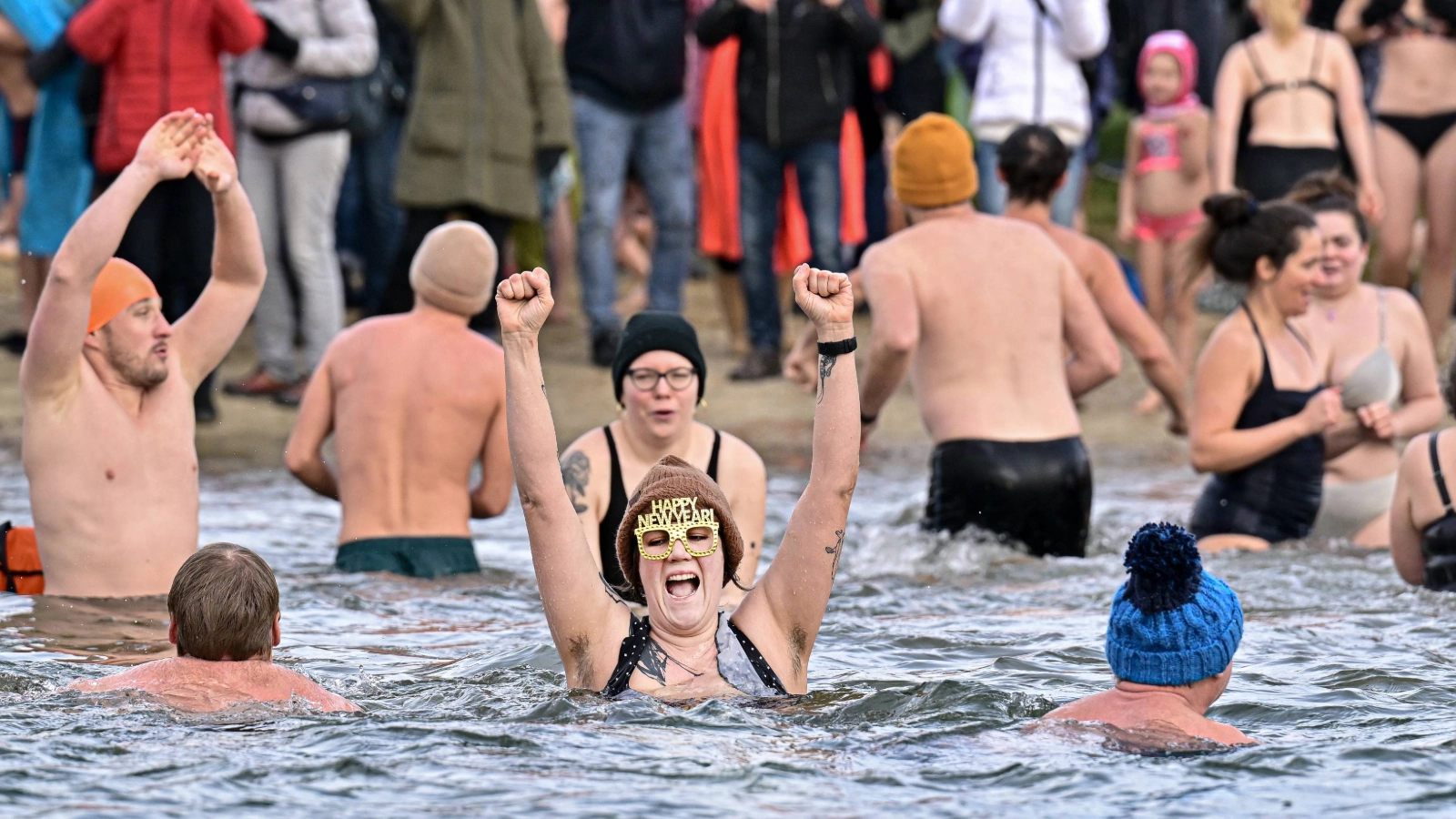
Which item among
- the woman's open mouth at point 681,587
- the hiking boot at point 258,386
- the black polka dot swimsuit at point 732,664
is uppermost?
the hiking boot at point 258,386

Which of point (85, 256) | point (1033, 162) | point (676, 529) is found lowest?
point (676, 529)

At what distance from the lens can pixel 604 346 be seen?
41.6 feet

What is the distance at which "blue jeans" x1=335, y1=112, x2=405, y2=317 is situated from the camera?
1267cm

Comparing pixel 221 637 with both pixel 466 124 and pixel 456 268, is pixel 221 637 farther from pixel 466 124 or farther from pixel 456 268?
pixel 466 124

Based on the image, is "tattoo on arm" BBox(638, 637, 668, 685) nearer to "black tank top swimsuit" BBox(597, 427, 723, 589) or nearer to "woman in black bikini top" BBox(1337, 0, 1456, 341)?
"black tank top swimsuit" BBox(597, 427, 723, 589)

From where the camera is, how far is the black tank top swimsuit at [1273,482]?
8.18 meters

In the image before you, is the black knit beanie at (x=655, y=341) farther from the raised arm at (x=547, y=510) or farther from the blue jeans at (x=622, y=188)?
the blue jeans at (x=622, y=188)

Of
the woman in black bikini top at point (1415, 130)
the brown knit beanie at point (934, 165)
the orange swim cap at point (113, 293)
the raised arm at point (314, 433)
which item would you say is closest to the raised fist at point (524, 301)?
the orange swim cap at point (113, 293)

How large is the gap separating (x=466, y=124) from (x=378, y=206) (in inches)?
63.4

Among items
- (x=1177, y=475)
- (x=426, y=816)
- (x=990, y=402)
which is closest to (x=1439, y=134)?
(x=1177, y=475)

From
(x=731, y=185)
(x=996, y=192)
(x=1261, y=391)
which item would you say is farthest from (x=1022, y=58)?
(x=1261, y=391)

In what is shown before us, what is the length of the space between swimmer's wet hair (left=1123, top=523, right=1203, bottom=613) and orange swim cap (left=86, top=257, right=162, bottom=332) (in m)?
3.38

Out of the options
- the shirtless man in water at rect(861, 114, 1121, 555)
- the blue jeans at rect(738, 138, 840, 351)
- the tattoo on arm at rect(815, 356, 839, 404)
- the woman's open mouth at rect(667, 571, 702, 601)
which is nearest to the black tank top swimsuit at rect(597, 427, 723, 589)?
the woman's open mouth at rect(667, 571, 702, 601)

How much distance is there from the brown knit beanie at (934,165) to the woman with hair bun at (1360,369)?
1549 millimetres
